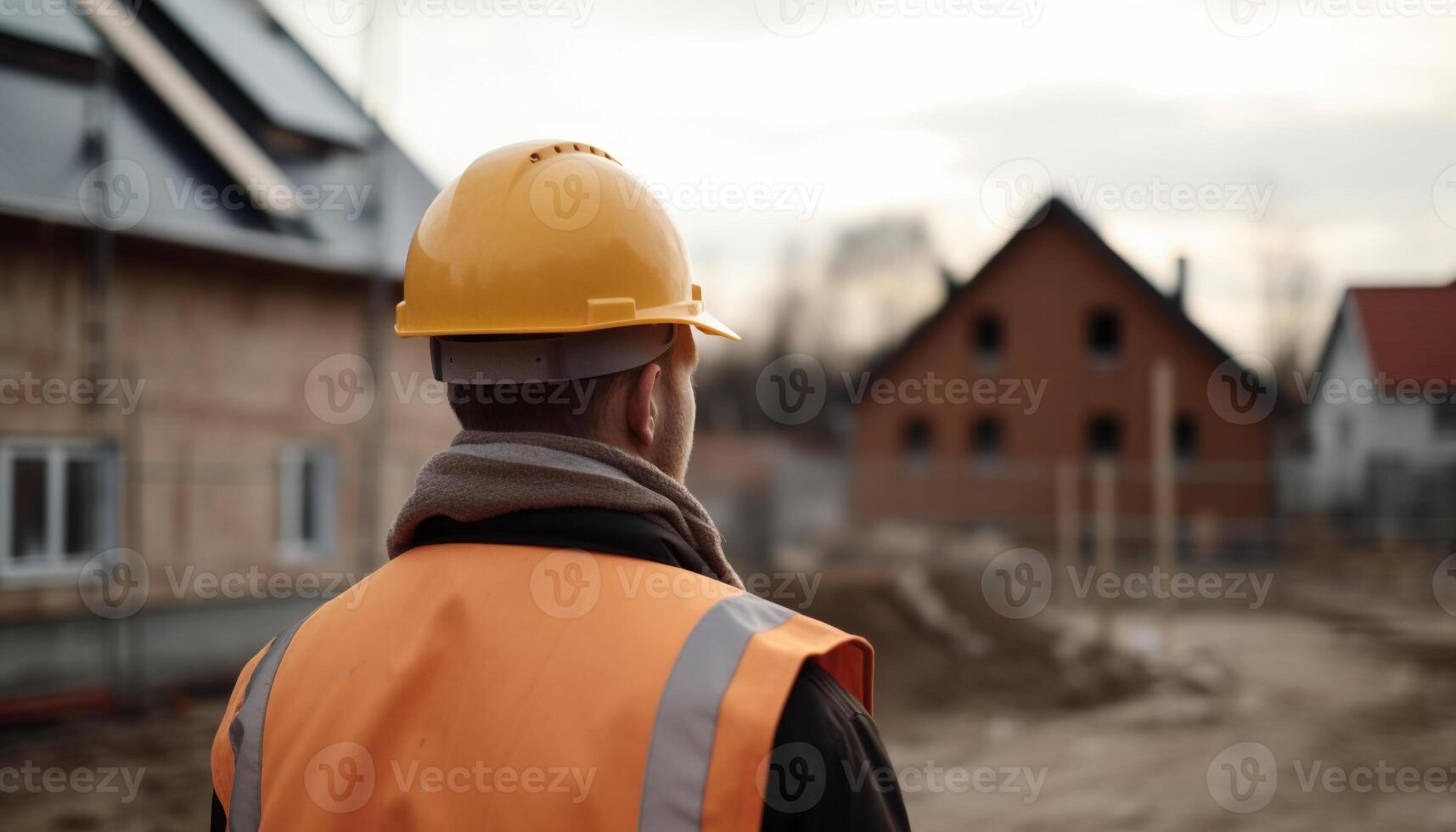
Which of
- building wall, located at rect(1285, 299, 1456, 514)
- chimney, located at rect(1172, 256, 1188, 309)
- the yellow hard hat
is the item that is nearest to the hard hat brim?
the yellow hard hat

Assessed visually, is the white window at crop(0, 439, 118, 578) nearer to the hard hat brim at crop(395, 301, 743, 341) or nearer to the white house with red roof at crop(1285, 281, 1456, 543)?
the white house with red roof at crop(1285, 281, 1456, 543)

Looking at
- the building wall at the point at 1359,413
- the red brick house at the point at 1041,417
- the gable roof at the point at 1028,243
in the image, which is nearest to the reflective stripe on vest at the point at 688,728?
the building wall at the point at 1359,413

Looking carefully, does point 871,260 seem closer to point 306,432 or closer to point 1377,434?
point 306,432

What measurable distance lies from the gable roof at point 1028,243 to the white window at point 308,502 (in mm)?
8995

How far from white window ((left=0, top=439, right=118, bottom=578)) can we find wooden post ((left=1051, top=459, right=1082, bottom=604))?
12.9 meters

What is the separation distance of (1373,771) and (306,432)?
11356 millimetres

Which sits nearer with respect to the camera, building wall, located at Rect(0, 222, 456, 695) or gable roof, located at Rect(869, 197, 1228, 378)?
building wall, located at Rect(0, 222, 456, 695)

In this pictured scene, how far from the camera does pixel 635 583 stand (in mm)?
1576

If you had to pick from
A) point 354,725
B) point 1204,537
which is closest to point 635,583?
point 354,725

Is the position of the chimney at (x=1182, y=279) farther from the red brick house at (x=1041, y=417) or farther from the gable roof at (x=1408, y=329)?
the red brick house at (x=1041, y=417)

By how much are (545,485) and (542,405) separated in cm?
17

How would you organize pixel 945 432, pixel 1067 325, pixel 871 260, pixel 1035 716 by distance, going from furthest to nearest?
pixel 871 260 < pixel 945 432 < pixel 1067 325 < pixel 1035 716

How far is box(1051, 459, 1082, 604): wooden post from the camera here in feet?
61.4

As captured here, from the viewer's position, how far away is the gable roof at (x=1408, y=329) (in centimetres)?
343
